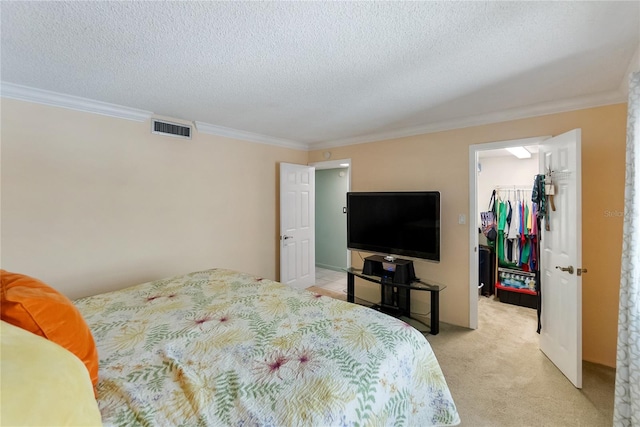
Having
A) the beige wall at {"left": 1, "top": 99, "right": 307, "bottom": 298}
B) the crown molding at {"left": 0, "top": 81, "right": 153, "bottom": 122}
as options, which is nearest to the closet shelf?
the beige wall at {"left": 1, "top": 99, "right": 307, "bottom": 298}

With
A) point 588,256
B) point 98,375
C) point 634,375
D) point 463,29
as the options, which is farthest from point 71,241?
point 588,256

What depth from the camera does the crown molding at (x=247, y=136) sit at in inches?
133

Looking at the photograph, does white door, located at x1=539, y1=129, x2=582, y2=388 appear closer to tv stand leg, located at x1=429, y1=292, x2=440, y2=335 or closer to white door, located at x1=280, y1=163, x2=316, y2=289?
tv stand leg, located at x1=429, y1=292, x2=440, y2=335

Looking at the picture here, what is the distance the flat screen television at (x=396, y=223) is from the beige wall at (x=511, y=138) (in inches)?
10.8

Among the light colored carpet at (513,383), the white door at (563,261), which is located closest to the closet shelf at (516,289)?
the light colored carpet at (513,383)

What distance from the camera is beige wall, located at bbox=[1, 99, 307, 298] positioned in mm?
2254

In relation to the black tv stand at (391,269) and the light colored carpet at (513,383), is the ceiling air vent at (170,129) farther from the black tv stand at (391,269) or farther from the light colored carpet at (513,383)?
the light colored carpet at (513,383)

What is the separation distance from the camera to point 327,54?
67.9 inches

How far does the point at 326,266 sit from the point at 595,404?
14.5 feet

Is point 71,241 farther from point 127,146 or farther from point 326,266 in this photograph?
point 326,266

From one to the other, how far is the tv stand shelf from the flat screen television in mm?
325

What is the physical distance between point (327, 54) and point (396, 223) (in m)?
2.17

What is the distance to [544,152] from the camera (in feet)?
8.57

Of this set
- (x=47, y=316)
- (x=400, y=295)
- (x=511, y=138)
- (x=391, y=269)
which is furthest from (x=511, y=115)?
(x=47, y=316)
